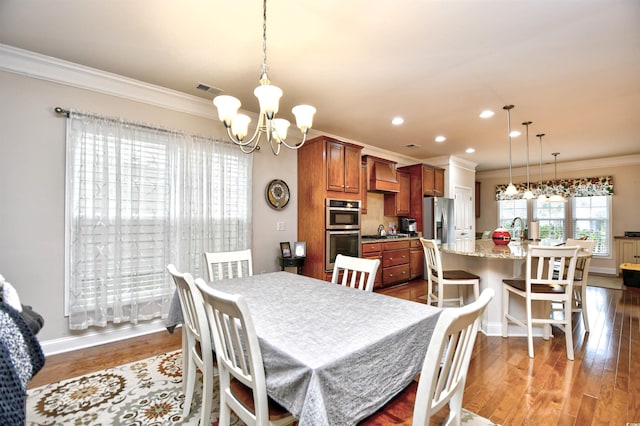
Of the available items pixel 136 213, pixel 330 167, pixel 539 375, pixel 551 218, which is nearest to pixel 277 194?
pixel 330 167

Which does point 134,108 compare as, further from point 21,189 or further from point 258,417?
point 258,417

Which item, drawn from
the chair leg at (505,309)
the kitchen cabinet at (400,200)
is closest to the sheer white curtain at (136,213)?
the chair leg at (505,309)

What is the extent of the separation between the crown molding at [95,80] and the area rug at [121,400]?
250 cm

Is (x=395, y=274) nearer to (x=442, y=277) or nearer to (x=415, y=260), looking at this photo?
(x=415, y=260)

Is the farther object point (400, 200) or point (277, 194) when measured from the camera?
point (400, 200)

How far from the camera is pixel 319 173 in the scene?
3.88 m

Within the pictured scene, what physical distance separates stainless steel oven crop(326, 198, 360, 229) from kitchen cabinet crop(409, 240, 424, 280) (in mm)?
1701

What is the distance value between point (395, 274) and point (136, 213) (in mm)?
3931

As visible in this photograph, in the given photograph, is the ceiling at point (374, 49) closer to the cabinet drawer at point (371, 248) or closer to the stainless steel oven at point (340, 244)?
the stainless steel oven at point (340, 244)

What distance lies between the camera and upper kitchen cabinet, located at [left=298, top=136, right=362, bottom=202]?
3.86m

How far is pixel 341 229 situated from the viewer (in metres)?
4.00

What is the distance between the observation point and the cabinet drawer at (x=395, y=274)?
15.5 feet

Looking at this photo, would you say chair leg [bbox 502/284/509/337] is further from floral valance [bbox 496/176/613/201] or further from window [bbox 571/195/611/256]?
window [bbox 571/195/611/256]

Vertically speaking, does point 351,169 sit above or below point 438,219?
above
